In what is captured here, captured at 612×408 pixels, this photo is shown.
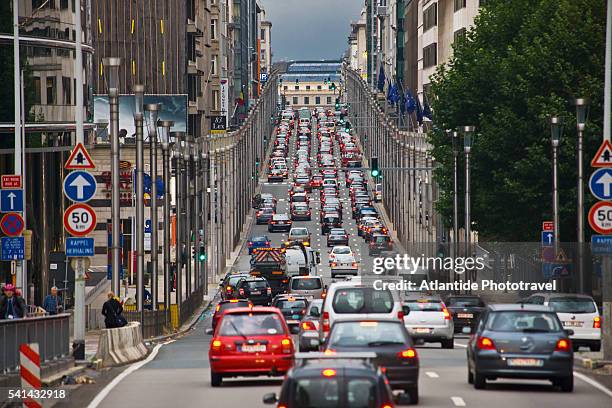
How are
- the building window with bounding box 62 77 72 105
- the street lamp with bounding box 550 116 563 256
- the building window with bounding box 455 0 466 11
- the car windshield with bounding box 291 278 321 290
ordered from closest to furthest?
1. the street lamp with bounding box 550 116 563 256
2. the building window with bounding box 62 77 72 105
3. the car windshield with bounding box 291 278 321 290
4. the building window with bounding box 455 0 466 11

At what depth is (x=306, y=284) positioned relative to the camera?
210 feet

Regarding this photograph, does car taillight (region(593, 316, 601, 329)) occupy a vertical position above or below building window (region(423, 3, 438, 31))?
below

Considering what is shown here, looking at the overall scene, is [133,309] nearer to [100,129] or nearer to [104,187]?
[104,187]

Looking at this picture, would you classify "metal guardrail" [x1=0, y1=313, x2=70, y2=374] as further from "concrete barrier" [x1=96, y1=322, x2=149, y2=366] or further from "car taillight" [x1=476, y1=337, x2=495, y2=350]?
"car taillight" [x1=476, y1=337, x2=495, y2=350]

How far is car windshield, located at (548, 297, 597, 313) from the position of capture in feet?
133

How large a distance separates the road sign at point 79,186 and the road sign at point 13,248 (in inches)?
249

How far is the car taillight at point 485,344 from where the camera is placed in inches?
987

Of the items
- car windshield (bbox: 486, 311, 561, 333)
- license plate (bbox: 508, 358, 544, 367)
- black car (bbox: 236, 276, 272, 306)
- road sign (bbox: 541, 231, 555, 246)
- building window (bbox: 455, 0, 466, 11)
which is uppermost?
building window (bbox: 455, 0, 466, 11)

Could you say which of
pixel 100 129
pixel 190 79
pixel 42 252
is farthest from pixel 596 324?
pixel 190 79

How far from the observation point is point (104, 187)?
3716 inches

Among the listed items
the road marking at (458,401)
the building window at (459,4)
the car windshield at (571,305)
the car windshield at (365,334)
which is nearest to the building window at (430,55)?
the building window at (459,4)

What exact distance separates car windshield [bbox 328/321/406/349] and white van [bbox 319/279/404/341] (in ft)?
24.5

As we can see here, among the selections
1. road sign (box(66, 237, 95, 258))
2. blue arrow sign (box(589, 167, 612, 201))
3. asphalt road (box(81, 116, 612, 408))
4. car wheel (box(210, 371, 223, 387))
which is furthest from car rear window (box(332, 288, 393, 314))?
road sign (box(66, 237, 95, 258))

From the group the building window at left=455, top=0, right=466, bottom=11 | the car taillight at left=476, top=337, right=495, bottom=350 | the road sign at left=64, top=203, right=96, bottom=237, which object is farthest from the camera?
the building window at left=455, top=0, right=466, bottom=11
